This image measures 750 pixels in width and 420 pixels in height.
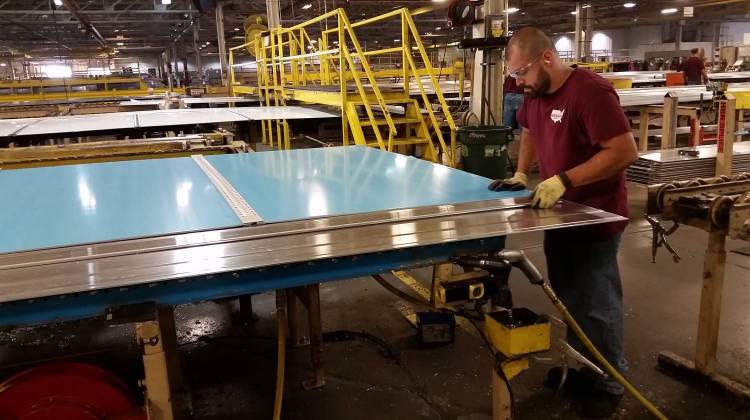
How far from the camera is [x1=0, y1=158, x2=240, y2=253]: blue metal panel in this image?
1.95 metres

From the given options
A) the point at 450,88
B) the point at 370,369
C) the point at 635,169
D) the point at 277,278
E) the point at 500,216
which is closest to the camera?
the point at 277,278

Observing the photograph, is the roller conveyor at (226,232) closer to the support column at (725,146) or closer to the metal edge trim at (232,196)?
the metal edge trim at (232,196)

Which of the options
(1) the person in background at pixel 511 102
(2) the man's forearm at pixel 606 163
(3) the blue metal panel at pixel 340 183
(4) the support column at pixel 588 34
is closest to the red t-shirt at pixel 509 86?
Result: (1) the person in background at pixel 511 102

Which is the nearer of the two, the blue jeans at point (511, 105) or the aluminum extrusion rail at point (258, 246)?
the aluminum extrusion rail at point (258, 246)

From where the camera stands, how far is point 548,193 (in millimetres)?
2158

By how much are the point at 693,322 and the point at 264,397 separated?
2853 mm

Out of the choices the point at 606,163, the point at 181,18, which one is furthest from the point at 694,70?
the point at 181,18

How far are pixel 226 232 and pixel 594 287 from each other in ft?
5.53

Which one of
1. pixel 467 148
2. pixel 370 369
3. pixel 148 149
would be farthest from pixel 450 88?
pixel 370 369

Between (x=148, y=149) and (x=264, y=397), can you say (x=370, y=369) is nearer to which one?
(x=264, y=397)

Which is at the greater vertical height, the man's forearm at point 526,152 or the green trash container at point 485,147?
the man's forearm at point 526,152

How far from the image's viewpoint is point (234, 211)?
2168 mm

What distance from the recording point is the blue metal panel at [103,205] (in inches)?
76.7

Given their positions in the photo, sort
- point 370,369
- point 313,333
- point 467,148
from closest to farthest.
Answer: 1. point 313,333
2. point 370,369
3. point 467,148
